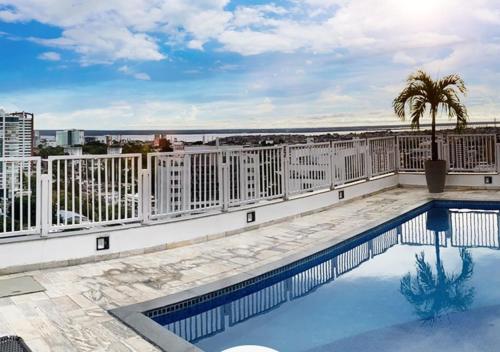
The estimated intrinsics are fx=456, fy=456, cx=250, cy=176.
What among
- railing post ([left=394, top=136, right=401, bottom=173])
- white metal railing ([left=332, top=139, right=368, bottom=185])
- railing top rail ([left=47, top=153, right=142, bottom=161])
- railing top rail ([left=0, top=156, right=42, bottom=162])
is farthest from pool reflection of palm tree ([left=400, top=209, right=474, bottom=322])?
railing post ([left=394, top=136, right=401, bottom=173])

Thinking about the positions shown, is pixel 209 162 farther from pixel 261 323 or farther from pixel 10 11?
pixel 10 11

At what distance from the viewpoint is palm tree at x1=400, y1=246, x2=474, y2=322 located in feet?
12.3

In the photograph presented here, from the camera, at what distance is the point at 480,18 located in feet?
36.3

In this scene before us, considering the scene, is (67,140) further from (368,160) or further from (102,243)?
(368,160)

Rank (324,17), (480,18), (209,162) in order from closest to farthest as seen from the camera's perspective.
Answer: (209,162), (480,18), (324,17)

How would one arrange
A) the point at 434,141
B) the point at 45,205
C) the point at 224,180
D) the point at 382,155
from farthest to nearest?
the point at 382,155
the point at 434,141
the point at 224,180
the point at 45,205

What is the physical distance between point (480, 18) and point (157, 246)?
9.93 meters

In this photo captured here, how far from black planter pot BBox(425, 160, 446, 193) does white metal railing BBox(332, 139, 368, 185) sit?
1.44 metres

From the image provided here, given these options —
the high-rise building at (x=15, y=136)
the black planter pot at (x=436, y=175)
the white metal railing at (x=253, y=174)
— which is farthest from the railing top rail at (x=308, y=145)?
the high-rise building at (x=15, y=136)

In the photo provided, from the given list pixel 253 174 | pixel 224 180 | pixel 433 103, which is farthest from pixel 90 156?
pixel 433 103

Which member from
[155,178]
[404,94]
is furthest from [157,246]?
[404,94]

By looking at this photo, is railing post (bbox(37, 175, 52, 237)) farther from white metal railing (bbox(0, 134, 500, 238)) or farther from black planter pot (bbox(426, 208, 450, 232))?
black planter pot (bbox(426, 208, 450, 232))

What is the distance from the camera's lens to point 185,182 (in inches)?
226

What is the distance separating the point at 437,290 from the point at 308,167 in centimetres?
385
